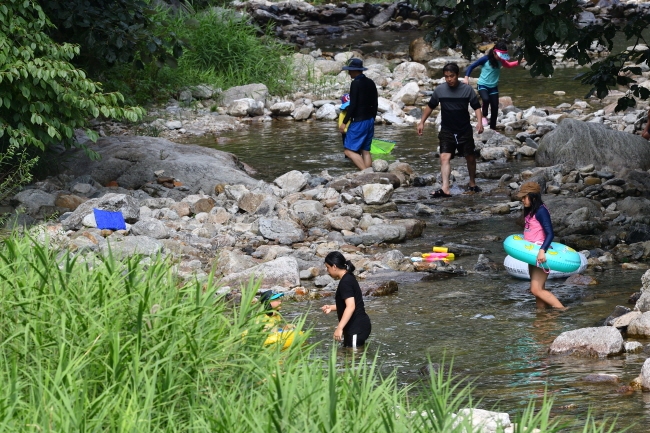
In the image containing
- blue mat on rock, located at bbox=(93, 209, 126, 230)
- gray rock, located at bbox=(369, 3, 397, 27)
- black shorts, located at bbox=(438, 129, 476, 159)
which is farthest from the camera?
gray rock, located at bbox=(369, 3, 397, 27)

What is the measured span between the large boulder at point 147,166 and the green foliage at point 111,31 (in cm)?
205

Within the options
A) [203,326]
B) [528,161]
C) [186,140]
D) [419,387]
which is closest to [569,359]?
[419,387]

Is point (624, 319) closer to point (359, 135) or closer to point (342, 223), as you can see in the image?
point (342, 223)

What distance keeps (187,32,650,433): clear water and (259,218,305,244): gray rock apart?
1.23 meters

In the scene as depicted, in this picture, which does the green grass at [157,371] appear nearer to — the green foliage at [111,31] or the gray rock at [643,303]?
the gray rock at [643,303]

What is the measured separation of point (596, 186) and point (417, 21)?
23.1 meters

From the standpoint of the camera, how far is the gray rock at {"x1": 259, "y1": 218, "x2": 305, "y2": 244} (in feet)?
36.7

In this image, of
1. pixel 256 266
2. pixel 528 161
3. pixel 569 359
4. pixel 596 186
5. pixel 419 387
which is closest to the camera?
pixel 419 387

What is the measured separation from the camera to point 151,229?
10.9 metres

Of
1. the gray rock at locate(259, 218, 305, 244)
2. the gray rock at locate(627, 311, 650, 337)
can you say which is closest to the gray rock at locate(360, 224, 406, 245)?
the gray rock at locate(259, 218, 305, 244)

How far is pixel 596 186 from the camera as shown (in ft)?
44.1

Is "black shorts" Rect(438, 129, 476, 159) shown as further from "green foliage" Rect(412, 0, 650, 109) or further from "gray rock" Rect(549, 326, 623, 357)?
"gray rock" Rect(549, 326, 623, 357)

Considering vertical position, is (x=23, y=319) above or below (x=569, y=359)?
above

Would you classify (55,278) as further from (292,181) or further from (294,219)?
(292,181)
